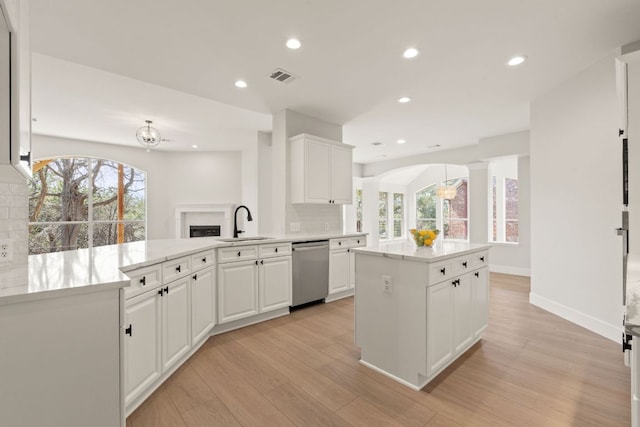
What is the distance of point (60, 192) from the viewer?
5.89 metres

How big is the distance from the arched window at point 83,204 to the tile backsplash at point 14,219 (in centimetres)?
544

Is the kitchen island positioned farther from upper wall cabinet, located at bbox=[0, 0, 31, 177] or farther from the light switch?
upper wall cabinet, located at bbox=[0, 0, 31, 177]

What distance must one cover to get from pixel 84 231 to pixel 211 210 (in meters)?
2.62

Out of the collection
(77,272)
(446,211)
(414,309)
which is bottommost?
(414,309)

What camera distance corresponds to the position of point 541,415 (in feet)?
5.61

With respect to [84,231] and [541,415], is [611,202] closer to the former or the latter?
[541,415]

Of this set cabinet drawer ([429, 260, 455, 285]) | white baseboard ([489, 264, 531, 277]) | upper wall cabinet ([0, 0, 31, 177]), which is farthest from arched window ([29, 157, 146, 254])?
white baseboard ([489, 264, 531, 277])

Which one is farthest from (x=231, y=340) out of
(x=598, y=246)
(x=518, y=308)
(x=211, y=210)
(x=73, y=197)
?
(x=73, y=197)

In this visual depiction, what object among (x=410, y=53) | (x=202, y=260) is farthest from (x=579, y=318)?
(x=202, y=260)

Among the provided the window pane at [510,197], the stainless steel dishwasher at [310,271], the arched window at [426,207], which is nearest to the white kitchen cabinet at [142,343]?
the stainless steel dishwasher at [310,271]

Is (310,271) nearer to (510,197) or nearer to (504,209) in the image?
(504,209)

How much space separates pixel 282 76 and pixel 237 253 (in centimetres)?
197

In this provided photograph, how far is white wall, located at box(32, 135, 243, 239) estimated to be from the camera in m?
6.89

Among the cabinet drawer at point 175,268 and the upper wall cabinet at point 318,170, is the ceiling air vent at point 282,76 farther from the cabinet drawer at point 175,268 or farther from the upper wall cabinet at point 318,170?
the cabinet drawer at point 175,268
